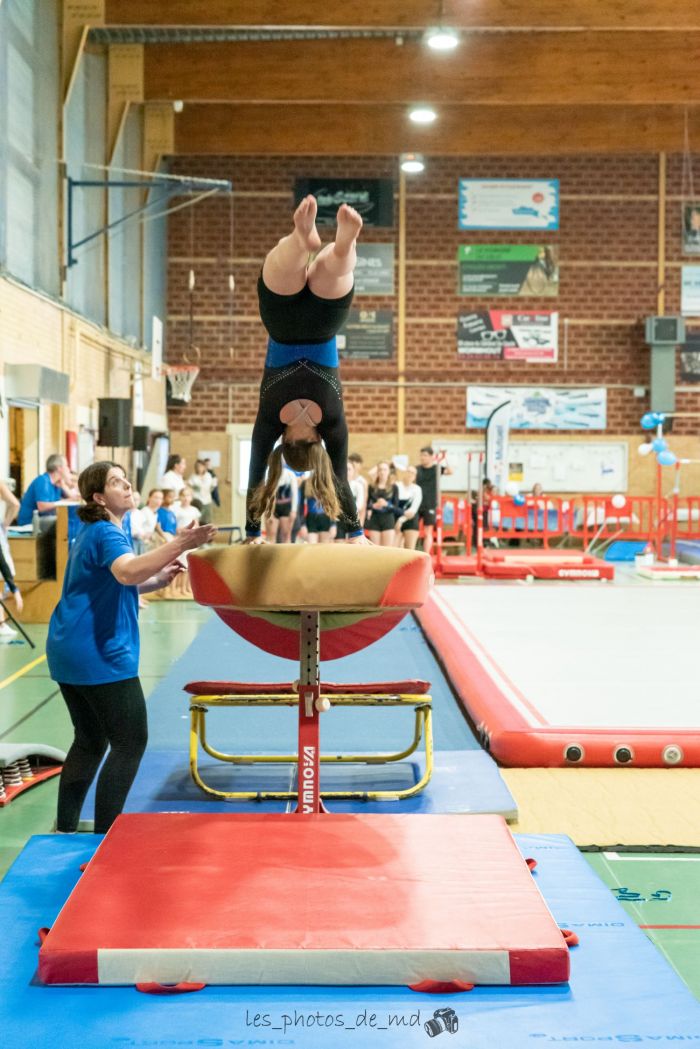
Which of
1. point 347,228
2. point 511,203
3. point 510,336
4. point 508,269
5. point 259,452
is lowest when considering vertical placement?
point 259,452

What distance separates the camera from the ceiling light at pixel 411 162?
15.4 meters

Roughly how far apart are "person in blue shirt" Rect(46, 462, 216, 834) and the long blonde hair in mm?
388

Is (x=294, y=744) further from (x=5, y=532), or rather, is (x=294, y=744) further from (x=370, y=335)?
(x=370, y=335)

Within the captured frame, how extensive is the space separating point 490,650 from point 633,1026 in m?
4.38


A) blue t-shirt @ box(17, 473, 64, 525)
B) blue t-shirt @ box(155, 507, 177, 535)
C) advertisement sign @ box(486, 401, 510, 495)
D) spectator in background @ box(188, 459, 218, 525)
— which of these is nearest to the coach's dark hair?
blue t-shirt @ box(17, 473, 64, 525)

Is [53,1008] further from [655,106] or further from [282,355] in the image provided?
[655,106]

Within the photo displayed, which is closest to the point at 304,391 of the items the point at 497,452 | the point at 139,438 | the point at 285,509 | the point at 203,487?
the point at 285,509

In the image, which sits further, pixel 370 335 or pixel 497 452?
pixel 370 335

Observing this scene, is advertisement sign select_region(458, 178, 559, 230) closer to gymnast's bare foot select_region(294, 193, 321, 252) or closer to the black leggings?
gymnast's bare foot select_region(294, 193, 321, 252)

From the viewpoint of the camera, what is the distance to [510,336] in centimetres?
1753

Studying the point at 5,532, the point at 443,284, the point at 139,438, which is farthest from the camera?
the point at 443,284

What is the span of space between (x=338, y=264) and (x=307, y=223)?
25 centimetres

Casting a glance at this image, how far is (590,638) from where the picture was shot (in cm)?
704

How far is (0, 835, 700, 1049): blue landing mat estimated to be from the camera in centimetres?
210
